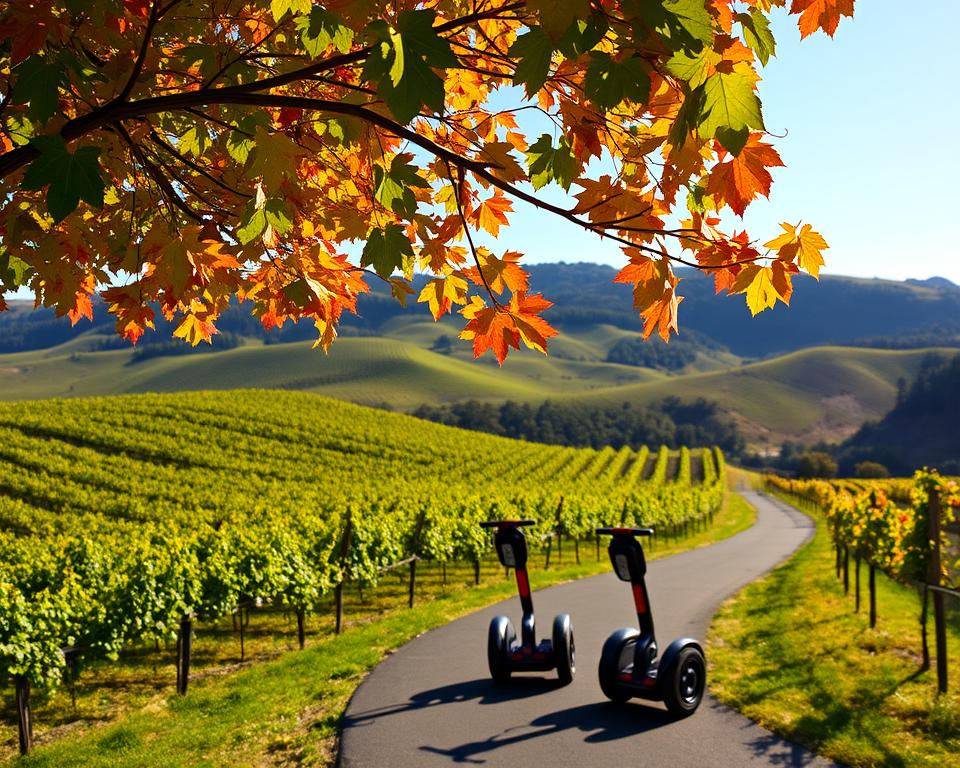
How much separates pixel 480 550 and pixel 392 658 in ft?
29.4

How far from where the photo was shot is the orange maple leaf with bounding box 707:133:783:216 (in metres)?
1.96

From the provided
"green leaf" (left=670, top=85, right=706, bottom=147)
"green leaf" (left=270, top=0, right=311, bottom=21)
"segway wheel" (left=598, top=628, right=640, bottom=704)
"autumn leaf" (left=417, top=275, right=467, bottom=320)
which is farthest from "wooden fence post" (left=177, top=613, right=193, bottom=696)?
"green leaf" (left=670, top=85, right=706, bottom=147)

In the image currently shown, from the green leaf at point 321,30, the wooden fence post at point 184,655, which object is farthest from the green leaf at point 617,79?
the wooden fence post at point 184,655

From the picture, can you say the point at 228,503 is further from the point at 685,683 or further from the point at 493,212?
the point at 493,212

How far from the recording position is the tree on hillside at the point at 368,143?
5.78 feet

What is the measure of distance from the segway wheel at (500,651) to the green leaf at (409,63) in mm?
6561

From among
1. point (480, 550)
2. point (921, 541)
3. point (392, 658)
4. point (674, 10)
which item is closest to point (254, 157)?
point (674, 10)

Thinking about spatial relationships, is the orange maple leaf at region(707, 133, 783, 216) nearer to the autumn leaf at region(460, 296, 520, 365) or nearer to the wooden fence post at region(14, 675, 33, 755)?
the autumn leaf at region(460, 296, 520, 365)

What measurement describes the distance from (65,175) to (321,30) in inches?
34.8

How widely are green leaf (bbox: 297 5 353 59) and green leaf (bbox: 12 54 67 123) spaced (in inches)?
30.0

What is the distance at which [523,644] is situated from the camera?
7441 millimetres

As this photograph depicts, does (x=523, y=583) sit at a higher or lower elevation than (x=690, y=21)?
lower

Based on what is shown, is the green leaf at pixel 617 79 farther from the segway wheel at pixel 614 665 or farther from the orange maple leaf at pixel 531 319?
the segway wheel at pixel 614 665

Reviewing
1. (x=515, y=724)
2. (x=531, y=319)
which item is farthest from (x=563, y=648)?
(x=531, y=319)
